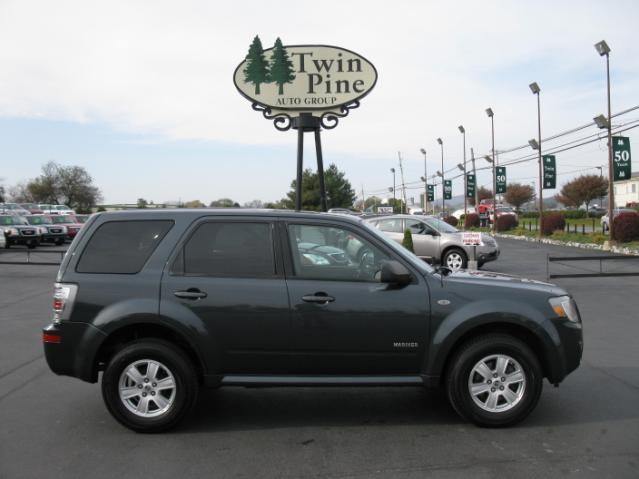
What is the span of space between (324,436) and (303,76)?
45.5 ft

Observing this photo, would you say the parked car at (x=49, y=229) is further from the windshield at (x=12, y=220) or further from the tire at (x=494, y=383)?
the tire at (x=494, y=383)

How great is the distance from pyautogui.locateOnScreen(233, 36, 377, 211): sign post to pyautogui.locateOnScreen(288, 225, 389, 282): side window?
1243 centimetres

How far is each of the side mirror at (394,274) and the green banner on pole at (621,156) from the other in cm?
2233

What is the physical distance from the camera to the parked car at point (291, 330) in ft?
16.4

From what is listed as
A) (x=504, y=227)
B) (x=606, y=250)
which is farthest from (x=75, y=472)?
(x=504, y=227)

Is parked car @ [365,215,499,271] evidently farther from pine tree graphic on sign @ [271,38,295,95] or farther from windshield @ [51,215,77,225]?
windshield @ [51,215,77,225]

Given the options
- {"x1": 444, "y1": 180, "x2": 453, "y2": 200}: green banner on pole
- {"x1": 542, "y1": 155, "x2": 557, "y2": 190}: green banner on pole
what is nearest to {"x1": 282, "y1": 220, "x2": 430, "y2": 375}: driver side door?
{"x1": 542, "y1": 155, "x2": 557, "y2": 190}: green banner on pole

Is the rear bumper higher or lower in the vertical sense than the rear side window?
lower

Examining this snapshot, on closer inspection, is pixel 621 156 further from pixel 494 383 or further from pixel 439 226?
pixel 494 383

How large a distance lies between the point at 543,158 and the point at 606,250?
1134 centimetres

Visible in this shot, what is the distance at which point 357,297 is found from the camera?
5012 millimetres

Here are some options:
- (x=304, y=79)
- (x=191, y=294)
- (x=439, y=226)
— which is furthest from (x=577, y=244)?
(x=191, y=294)

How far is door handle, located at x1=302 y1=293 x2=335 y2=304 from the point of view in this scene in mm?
4992

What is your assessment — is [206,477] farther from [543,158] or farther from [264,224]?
[543,158]
